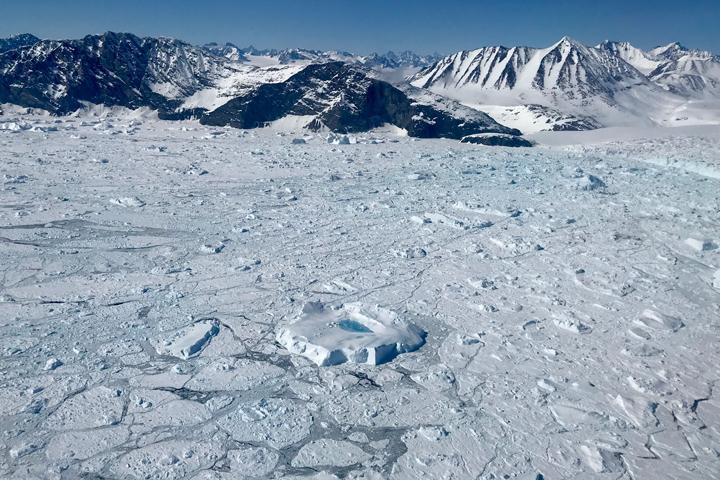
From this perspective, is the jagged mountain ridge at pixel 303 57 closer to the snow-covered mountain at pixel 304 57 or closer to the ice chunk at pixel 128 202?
the snow-covered mountain at pixel 304 57

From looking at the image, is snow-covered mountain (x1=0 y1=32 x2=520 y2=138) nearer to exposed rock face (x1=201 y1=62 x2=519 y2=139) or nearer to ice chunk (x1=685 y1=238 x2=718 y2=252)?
exposed rock face (x1=201 y1=62 x2=519 y2=139)

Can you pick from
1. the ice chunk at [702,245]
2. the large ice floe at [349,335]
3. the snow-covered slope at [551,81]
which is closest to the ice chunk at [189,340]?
the large ice floe at [349,335]

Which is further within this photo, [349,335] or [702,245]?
[702,245]

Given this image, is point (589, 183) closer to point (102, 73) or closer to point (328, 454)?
point (328, 454)

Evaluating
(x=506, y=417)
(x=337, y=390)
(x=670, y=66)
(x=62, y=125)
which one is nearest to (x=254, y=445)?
(x=337, y=390)

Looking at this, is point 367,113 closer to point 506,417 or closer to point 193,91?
point 193,91

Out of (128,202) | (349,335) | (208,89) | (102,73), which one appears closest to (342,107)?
(208,89)
